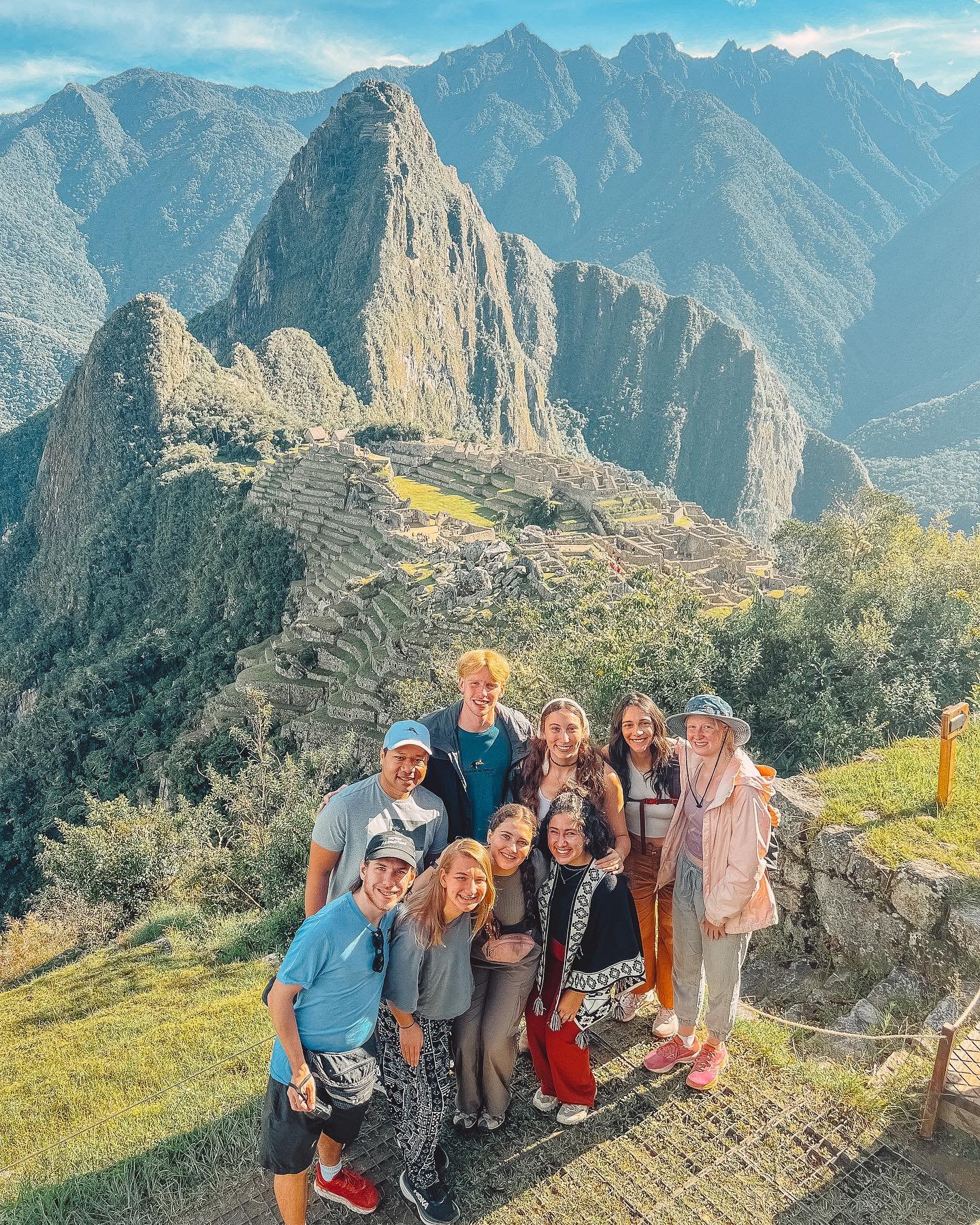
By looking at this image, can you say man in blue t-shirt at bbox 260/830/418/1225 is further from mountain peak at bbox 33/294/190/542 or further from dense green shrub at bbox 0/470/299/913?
mountain peak at bbox 33/294/190/542

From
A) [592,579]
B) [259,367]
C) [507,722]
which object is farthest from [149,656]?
[259,367]

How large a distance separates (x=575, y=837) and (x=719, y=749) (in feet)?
2.94

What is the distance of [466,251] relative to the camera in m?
130

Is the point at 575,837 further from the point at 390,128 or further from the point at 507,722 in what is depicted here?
the point at 390,128

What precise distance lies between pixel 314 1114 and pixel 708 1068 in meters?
2.07

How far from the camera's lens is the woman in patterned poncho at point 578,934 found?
3650mm

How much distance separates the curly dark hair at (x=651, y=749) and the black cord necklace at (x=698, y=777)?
0.37ft

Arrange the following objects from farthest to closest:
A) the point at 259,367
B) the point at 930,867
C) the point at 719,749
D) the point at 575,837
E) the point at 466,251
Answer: the point at 466,251, the point at 259,367, the point at 930,867, the point at 719,749, the point at 575,837

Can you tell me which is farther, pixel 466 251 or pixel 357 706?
pixel 466 251

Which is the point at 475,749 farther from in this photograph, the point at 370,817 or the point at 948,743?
the point at 948,743

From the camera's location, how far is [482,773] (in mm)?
4223

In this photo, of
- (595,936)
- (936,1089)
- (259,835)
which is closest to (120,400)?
(259,835)

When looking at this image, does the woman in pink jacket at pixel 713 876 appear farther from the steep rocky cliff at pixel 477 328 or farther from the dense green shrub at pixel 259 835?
the steep rocky cliff at pixel 477 328

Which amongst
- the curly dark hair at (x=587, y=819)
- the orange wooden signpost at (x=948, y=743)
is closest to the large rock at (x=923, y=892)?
the orange wooden signpost at (x=948, y=743)
